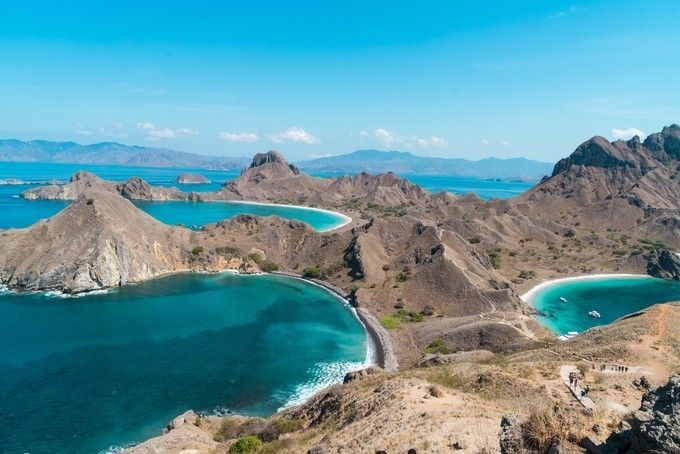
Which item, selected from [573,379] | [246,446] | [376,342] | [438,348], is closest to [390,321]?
[376,342]

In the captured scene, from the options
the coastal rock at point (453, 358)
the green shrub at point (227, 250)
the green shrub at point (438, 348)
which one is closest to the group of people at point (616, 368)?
the coastal rock at point (453, 358)

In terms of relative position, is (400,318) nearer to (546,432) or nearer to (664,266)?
(546,432)

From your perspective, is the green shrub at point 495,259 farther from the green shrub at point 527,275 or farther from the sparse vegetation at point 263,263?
the sparse vegetation at point 263,263

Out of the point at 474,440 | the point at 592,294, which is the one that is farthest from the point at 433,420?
the point at 592,294

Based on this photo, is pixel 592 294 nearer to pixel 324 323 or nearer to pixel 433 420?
pixel 324 323

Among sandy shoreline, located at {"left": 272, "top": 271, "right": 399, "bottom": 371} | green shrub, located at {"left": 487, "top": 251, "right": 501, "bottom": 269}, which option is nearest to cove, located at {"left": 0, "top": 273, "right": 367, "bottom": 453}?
sandy shoreline, located at {"left": 272, "top": 271, "right": 399, "bottom": 371}

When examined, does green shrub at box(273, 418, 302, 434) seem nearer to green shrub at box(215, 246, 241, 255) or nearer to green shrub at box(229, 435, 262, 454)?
green shrub at box(229, 435, 262, 454)
